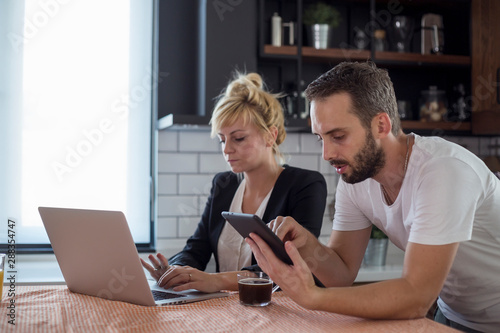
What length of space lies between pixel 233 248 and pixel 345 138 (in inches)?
35.1

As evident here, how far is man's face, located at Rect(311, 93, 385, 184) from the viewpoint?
1.54 metres

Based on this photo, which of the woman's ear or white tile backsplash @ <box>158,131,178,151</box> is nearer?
the woman's ear

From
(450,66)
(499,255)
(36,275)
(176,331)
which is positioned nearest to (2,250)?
(36,275)

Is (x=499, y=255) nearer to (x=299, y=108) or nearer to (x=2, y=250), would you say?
(x=299, y=108)

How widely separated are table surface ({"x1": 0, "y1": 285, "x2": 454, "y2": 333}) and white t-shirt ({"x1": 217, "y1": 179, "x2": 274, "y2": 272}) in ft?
2.35

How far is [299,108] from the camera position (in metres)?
2.89

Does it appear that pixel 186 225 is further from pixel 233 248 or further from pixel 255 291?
pixel 255 291

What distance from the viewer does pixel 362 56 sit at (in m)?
3.07

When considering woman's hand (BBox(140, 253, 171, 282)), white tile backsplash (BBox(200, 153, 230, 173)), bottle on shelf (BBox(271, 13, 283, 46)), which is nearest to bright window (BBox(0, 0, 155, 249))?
white tile backsplash (BBox(200, 153, 230, 173))

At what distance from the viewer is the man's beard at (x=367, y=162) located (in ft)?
5.09

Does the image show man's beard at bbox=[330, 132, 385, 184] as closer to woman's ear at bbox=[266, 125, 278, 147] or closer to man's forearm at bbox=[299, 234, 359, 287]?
man's forearm at bbox=[299, 234, 359, 287]

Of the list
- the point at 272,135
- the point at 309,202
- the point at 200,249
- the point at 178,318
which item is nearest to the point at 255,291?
the point at 178,318

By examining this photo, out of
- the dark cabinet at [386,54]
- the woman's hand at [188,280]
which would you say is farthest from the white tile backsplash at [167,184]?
the woman's hand at [188,280]

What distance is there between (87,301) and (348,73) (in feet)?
3.10
